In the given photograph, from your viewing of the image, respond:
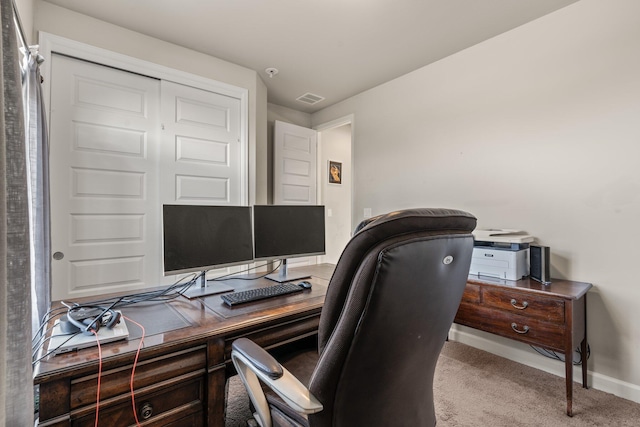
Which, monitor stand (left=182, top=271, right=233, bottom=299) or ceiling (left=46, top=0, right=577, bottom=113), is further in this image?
ceiling (left=46, top=0, right=577, bottom=113)

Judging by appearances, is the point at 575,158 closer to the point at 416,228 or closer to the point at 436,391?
the point at 436,391

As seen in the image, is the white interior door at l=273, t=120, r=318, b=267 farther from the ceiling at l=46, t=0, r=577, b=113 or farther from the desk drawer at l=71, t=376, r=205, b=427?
the desk drawer at l=71, t=376, r=205, b=427

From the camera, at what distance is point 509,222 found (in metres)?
2.48

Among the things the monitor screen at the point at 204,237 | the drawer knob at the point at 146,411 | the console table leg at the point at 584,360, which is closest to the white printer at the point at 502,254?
the console table leg at the point at 584,360

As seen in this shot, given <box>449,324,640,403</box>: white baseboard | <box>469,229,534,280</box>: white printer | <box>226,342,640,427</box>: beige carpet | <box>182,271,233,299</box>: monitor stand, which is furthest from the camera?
<box>469,229,534,280</box>: white printer

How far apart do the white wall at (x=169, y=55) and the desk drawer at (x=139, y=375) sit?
2.32m

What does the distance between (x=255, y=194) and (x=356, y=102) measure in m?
1.77

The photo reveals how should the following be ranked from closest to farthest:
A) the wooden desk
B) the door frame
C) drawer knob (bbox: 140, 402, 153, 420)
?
the wooden desk → drawer knob (bbox: 140, 402, 153, 420) → the door frame

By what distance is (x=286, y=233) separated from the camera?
6.36 ft

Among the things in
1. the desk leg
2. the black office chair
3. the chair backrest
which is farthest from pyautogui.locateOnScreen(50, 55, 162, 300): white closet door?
the desk leg

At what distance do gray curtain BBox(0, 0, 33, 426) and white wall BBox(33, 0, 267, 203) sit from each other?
2.02 meters

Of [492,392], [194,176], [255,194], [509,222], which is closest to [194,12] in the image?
[194,176]

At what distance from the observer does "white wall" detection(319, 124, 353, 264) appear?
4.52 m

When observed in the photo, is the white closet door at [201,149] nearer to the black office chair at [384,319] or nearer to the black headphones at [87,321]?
the black headphones at [87,321]
